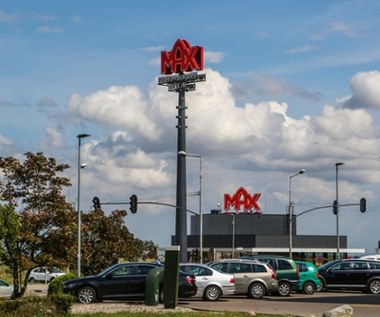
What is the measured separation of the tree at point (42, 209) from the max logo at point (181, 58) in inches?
1669

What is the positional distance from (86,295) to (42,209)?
46.8 ft

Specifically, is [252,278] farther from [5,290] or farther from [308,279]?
[5,290]

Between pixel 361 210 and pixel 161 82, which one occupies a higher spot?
pixel 161 82

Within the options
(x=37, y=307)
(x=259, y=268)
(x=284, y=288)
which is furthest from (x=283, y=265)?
(x=37, y=307)

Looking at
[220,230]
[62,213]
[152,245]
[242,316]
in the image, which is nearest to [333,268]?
[62,213]

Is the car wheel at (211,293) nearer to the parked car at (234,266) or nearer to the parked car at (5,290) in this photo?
the parked car at (234,266)

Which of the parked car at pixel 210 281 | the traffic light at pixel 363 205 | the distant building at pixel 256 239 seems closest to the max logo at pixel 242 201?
the distant building at pixel 256 239

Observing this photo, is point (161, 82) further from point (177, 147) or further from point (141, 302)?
point (141, 302)

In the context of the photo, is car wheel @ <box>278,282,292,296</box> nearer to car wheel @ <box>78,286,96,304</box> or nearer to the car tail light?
the car tail light

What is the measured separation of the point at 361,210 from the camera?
60.1m

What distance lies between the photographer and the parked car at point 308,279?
39219 millimetres

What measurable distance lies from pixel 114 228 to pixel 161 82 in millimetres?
34148

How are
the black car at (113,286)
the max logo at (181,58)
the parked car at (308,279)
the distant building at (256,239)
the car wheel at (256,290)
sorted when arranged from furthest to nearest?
the distant building at (256,239) → the max logo at (181,58) → the parked car at (308,279) → the car wheel at (256,290) → the black car at (113,286)

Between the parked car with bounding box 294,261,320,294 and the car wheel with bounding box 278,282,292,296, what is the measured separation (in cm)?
125
